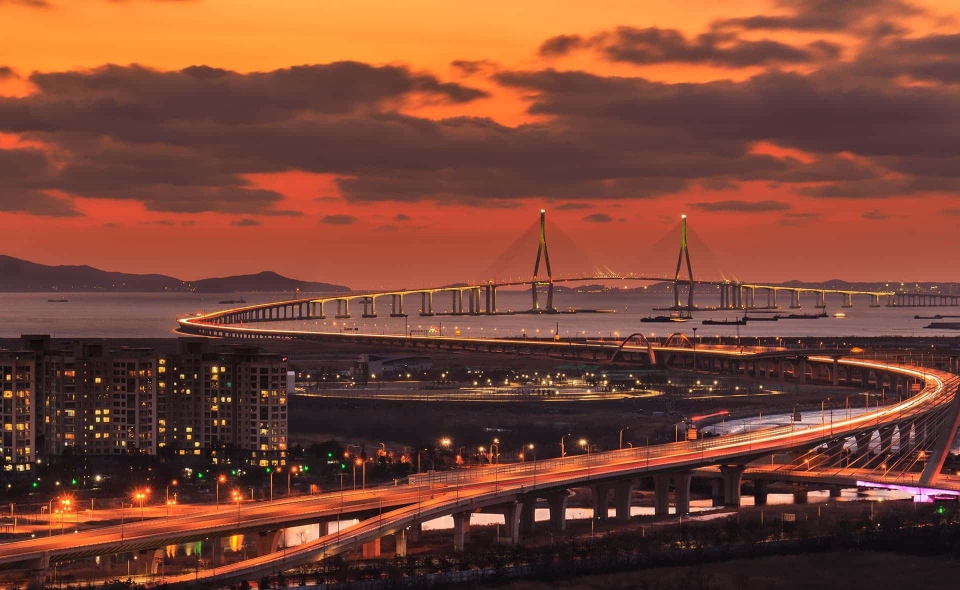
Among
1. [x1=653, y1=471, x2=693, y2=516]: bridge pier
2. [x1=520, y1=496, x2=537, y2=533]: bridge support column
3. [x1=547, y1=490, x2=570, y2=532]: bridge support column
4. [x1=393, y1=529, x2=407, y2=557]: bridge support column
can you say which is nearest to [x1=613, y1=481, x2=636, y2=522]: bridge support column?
[x1=653, y1=471, x2=693, y2=516]: bridge pier

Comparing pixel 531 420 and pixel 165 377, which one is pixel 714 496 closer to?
pixel 531 420

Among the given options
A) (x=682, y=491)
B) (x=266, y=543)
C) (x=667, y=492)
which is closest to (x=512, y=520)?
(x=667, y=492)

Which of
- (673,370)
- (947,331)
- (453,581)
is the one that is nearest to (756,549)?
(453,581)

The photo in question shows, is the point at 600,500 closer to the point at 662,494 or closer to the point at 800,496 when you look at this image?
the point at 662,494

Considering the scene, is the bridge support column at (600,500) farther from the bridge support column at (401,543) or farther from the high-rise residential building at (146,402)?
the high-rise residential building at (146,402)

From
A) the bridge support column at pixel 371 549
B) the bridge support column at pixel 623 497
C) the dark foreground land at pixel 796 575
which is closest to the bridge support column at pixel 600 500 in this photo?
the bridge support column at pixel 623 497

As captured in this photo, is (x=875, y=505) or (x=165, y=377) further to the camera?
(x=165, y=377)
